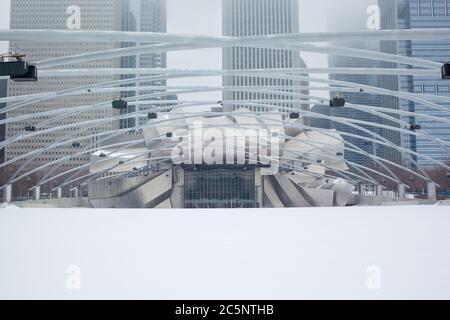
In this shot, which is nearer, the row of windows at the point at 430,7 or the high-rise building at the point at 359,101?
the row of windows at the point at 430,7

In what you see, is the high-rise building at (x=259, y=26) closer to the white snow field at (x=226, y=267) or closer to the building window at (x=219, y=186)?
→ the building window at (x=219, y=186)

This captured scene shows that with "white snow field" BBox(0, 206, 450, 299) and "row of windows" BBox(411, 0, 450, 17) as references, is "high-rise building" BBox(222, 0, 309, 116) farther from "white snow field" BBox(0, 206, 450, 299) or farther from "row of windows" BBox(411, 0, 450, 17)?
"white snow field" BBox(0, 206, 450, 299)

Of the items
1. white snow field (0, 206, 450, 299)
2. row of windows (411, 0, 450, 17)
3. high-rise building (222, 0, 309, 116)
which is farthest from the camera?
high-rise building (222, 0, 309, 116)

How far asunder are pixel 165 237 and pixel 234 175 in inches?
2635

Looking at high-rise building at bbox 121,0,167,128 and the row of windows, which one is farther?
high-rise building at bbox 121,0,167,128

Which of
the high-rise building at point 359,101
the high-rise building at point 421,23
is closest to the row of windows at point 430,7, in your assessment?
the high-rise building at point 421,23

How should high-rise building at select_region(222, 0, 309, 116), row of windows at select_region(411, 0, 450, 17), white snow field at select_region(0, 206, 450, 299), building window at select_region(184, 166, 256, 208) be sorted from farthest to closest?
high-rise building at select_region(222, 0, 309, 116) < building window at select_region(184, 166, 256, 208) < row of windows at select_region(411, 0, 450, 17) < white snow field at select_region(0, 206, 450, 299)

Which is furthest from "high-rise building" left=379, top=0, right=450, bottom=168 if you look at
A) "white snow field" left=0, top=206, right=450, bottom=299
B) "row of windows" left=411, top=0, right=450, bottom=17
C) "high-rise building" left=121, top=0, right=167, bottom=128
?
"high-rise building" left=121, top=0, right=167, bottom=128

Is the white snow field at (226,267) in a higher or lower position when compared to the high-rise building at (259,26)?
lower

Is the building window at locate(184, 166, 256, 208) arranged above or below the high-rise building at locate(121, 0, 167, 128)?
below

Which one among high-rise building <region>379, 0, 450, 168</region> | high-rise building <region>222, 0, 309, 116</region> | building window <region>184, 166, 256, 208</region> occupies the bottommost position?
building window <region>184, 166, 256, 208</region>

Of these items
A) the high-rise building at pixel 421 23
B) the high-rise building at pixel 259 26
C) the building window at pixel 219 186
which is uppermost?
the high-rise building at pixel 259 26

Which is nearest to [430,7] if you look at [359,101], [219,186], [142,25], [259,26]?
[219,186]

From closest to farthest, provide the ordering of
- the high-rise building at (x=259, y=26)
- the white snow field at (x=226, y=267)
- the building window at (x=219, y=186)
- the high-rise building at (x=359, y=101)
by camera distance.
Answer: the white snow field at (x=226, y=267), the building window at (x=219, y=186), the high-rise building at (x=259, y=26), the high-rise building at (x=359, y=101)
